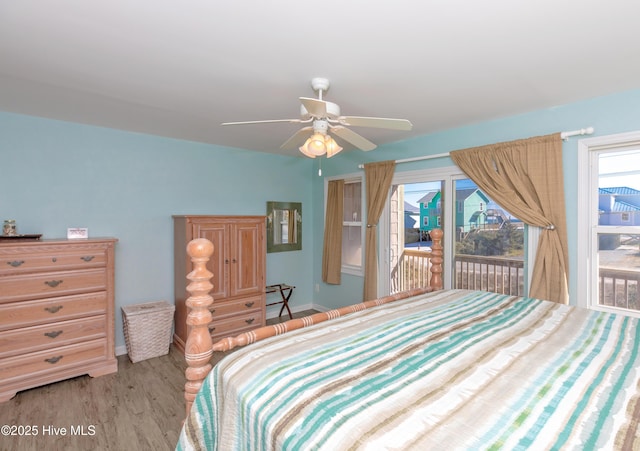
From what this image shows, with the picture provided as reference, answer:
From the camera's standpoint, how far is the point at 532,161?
2.70 m

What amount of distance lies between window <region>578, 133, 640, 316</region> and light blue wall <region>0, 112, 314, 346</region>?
11.2ft

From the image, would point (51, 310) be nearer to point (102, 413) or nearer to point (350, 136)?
point (102, 413)

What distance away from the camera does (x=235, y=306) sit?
358 centimetres

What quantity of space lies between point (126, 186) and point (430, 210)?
3.39 meters

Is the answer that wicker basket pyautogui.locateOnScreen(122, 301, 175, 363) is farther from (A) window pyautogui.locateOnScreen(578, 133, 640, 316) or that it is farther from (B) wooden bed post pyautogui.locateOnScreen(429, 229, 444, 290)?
(A) window pyautogui.locateOnScreen(578, 133, 640, 316)

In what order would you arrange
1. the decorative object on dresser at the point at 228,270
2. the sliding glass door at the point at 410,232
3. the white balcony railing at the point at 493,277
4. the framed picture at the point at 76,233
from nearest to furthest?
1. the white balcony railing at the point at 493,277
2. the framed picture at the point at 76,233
3. the decorative object on dresser at the point at 228,270
4. the sliding glass door at the point at 410,232

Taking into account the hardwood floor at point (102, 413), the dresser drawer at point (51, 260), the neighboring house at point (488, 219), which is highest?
the neighboring house at point (488, 219)

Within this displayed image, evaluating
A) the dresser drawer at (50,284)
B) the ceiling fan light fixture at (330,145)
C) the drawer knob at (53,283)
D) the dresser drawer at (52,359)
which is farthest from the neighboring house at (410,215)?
the drawer knob at (53,283)

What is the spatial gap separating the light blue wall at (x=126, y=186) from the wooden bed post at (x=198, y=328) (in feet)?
8.09

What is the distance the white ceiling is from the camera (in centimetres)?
143

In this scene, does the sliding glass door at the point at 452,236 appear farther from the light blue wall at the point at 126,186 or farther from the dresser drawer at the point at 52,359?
the dresser drawer at the point at 52,359

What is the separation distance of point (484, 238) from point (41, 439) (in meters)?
3.91

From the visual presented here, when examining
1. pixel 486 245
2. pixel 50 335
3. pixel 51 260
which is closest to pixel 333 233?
pixel 486 245

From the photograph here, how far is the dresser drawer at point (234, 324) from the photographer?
3.44 metres
